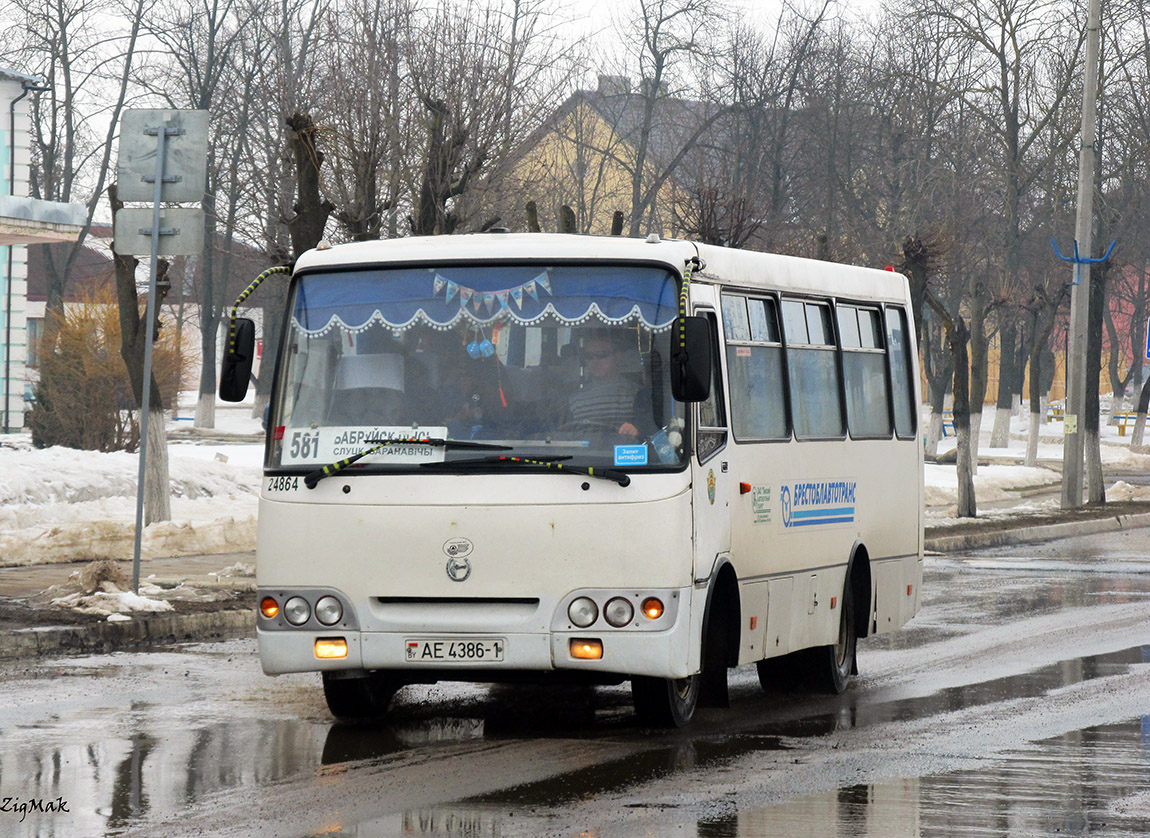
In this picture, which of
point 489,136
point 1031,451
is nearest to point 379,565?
point 489,136

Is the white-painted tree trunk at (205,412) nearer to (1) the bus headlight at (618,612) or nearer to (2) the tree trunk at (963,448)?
(2) the tree trunk at (963,448)

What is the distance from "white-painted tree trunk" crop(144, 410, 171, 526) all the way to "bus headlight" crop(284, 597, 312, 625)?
11.3m

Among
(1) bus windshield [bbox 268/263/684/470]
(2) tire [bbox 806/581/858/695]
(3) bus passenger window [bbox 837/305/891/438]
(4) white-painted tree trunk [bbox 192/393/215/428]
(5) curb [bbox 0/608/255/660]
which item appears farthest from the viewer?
(4) white-painted tree trunk [bbox 192/393/215/428]

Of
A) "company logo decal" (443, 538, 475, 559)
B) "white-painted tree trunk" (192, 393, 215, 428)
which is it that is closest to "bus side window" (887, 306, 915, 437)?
"company logo decal" (443, 538, 475, 559)

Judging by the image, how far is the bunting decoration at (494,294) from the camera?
927 cm

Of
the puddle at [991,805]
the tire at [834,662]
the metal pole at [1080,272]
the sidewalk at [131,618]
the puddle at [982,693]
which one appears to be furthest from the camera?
the metal pole at [1080,272]

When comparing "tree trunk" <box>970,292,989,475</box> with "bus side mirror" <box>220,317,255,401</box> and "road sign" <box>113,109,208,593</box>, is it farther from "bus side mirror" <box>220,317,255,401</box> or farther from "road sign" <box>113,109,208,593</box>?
"bus side mirror" <box>220,317,255,401</box>

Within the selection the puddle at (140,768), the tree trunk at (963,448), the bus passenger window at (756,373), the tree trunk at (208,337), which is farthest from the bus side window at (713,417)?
the tree trunk at (208,337)

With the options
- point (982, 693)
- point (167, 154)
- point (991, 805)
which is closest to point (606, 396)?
point (991, 805)

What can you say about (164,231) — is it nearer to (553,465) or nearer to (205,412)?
(553,465)

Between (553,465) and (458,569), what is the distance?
2.26 ft

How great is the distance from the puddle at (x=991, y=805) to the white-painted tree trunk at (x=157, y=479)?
13090 mm

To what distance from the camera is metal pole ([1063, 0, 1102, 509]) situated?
3030 cm

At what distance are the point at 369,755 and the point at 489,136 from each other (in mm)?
17098
